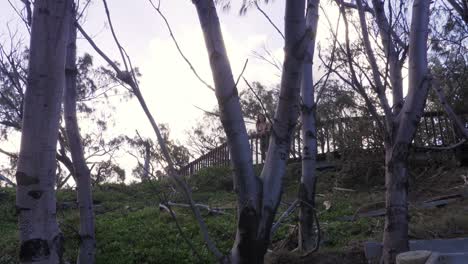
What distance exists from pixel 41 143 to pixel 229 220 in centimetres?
655

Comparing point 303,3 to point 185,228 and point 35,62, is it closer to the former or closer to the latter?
point 35,62

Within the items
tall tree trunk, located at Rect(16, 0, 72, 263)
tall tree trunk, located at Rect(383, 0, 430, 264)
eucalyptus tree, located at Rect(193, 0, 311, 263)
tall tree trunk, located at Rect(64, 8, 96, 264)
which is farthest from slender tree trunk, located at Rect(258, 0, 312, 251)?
tall tree trunk, located at Rect(64, 8, 96, 264)

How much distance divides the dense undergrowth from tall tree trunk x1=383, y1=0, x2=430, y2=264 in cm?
96

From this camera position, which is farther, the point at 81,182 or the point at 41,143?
the point at 81,182

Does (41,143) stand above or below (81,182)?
above

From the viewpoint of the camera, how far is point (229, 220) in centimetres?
830

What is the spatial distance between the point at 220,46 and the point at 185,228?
6112 millimetres

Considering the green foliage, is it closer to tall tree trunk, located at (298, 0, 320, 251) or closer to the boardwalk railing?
the boardwalk railing

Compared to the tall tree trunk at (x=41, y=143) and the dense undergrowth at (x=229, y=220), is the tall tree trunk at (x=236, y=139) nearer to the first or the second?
the tall tree trunk at (x=41, y=143)

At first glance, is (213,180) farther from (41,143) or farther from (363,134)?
(41,143)

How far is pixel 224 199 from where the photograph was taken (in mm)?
10781

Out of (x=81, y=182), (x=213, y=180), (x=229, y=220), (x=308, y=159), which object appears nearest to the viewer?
(x=81, y=182)

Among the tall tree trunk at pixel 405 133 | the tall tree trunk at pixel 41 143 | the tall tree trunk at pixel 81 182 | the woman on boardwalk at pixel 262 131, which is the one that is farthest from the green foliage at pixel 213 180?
the tall tree trunk at pixel 41 143

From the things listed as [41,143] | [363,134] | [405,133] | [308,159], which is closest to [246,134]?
[41,143]
